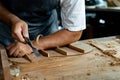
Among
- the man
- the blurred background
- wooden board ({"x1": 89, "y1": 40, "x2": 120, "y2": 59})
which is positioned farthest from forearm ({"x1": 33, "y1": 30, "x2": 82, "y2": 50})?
the blurred background

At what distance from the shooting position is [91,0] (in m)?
2.12

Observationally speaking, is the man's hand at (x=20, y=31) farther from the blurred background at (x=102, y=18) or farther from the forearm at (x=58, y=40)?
the blurred background at (x=102, y=18)

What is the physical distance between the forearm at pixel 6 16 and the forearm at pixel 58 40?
0.16 metres

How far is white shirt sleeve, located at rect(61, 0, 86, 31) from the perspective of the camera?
3.68 feet

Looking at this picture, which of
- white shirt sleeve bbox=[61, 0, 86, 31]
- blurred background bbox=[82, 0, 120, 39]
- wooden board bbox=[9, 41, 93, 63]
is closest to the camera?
wooden board bbox=[9, 41, 93, 63]

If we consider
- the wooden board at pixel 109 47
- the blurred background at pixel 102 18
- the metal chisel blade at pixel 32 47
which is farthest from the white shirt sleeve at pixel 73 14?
the blurred background at pixel 102 18

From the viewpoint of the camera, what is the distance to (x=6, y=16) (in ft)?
3.99

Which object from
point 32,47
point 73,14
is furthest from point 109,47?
point 32,47

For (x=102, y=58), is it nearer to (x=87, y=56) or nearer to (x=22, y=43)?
(x=87, y=56)

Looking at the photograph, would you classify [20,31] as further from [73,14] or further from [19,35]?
[73,14]

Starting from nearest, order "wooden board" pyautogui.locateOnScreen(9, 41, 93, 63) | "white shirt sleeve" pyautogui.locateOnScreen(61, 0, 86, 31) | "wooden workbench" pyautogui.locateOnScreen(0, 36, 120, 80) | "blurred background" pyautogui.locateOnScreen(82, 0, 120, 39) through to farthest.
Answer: "wooden workbench" pyautogui.locateOnScreen(0, 36, 120, 80) < "wooden board" pyautogui.locateOnScreen(9, 41, 93, 63) < "white shirt sleeve" pyautogui.locateOnScreen(61, 0, 86, 31) < "blurred background" pyautogui.locateOnScreen(82, 0, 120, 39)

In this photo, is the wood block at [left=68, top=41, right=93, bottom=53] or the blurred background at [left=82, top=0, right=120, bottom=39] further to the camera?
the blurred background at [left=82, top=0, right=120, bottom=39]

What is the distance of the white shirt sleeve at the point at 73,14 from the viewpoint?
112 centimetres

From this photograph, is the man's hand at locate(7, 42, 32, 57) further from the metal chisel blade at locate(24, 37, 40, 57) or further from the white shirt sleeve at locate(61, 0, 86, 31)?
the white shirt sleeve at locate(61, 0, 86, 31)
